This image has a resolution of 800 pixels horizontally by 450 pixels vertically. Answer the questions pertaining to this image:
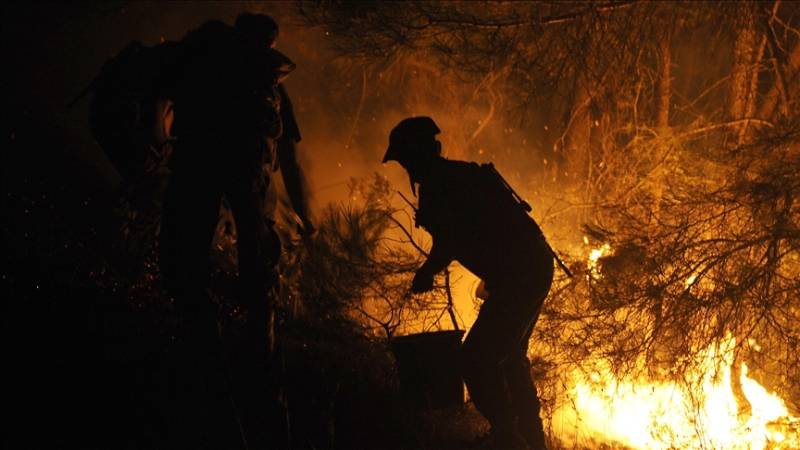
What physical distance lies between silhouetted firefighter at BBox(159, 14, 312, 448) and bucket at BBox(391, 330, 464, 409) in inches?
34.3

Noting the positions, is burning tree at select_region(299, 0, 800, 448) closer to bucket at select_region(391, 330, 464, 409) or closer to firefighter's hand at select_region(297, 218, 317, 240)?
bucket at select_region(391, 330, 464, 409)

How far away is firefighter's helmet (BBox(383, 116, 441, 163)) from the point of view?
10.8 ft

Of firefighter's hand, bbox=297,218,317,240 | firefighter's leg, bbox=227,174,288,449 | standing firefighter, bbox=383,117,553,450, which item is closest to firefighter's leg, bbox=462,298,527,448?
standing firefighter, bbox=383,117,553,450

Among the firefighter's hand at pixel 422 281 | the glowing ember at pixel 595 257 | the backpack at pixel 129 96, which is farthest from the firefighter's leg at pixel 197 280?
the glowing ember at pixel 595 257

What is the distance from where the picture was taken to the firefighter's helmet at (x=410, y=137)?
330 cm

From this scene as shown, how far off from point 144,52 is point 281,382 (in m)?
1.95

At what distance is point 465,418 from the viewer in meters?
4.32

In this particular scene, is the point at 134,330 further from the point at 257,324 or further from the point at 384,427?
the point at 384,427

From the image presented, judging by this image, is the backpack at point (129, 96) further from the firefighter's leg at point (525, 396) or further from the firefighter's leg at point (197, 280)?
the firefighter's leg at point (525, 396)

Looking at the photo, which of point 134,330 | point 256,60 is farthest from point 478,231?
point 134,330

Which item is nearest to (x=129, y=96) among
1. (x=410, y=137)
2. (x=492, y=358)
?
(x=410, y=137)

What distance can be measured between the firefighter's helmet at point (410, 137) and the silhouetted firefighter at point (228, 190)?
69 cm

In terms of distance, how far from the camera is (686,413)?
4.48 meters

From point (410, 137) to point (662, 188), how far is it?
3.05 meters
